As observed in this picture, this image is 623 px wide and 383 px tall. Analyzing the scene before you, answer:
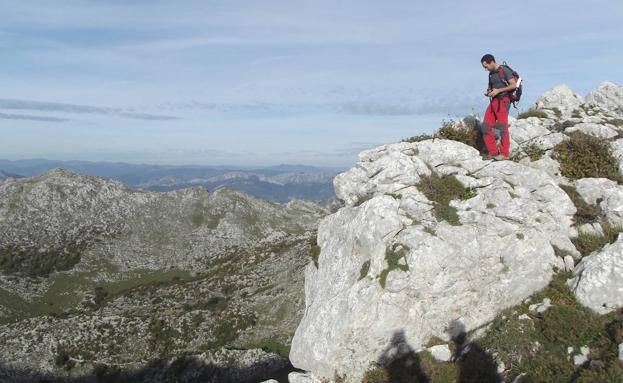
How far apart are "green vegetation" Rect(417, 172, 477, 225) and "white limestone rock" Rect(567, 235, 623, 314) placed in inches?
211

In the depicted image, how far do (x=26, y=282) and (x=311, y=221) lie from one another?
70.6m

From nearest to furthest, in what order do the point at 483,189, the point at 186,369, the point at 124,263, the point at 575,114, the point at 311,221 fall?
the point at 483,189 < the point at 575,114 < the point at 186,369 < the point at 124,263 < the point at 311,221

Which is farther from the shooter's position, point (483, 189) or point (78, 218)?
point (78, 218)

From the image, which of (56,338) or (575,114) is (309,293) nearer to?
(575,114)

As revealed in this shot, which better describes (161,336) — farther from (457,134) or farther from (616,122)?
(616,122)

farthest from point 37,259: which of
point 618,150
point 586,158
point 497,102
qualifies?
point 618,150

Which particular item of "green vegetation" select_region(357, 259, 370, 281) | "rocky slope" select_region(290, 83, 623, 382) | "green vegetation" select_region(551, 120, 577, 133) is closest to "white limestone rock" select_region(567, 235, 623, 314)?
"rocky slope" select_region(290, 83, 623, 382)

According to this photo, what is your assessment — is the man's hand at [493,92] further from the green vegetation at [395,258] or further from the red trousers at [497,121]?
the green vegetation at [395,258]

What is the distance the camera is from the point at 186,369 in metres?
45.3

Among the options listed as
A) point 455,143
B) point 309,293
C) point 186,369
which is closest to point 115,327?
point 186,369

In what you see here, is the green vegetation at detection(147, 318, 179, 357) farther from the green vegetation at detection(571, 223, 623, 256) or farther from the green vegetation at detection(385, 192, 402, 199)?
the green vegetation at detection(571, 223, 623, 256)

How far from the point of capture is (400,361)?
18.1 metres

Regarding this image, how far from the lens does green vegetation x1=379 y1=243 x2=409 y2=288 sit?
60.4 feet

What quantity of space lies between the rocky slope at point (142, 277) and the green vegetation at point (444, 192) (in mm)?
28001
